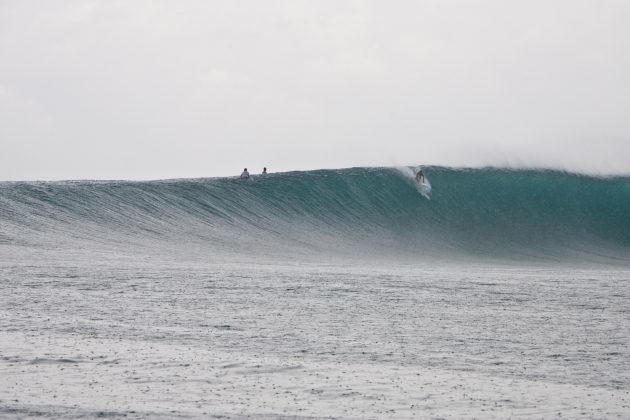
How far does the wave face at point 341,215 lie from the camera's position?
25.2m

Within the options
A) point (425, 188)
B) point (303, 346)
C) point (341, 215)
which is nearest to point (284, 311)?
point (303, 346)

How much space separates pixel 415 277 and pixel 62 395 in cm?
1138

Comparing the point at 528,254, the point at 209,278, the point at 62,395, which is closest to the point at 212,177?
the point at 528,254

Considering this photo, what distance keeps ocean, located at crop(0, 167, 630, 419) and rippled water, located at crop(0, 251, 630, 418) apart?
0.03 meters

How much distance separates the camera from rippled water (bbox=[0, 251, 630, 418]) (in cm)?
789

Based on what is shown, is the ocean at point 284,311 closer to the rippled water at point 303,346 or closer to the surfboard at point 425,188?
the rippled water at point 303,346

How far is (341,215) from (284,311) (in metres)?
18.6

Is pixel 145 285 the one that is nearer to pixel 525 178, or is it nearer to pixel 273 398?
pixel 273 398

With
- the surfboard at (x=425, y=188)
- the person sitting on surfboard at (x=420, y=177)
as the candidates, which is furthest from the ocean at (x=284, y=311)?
the person sitting on surfboard at (x=420, y=177)

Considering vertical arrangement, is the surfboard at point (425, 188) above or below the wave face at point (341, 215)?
above

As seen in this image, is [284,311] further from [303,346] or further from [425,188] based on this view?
[425,188]

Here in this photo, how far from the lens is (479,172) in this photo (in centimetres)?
3969

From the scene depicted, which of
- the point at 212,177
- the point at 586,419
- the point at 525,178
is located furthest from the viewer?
the point at 525,178

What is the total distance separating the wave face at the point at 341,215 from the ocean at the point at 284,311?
→ 12cm
